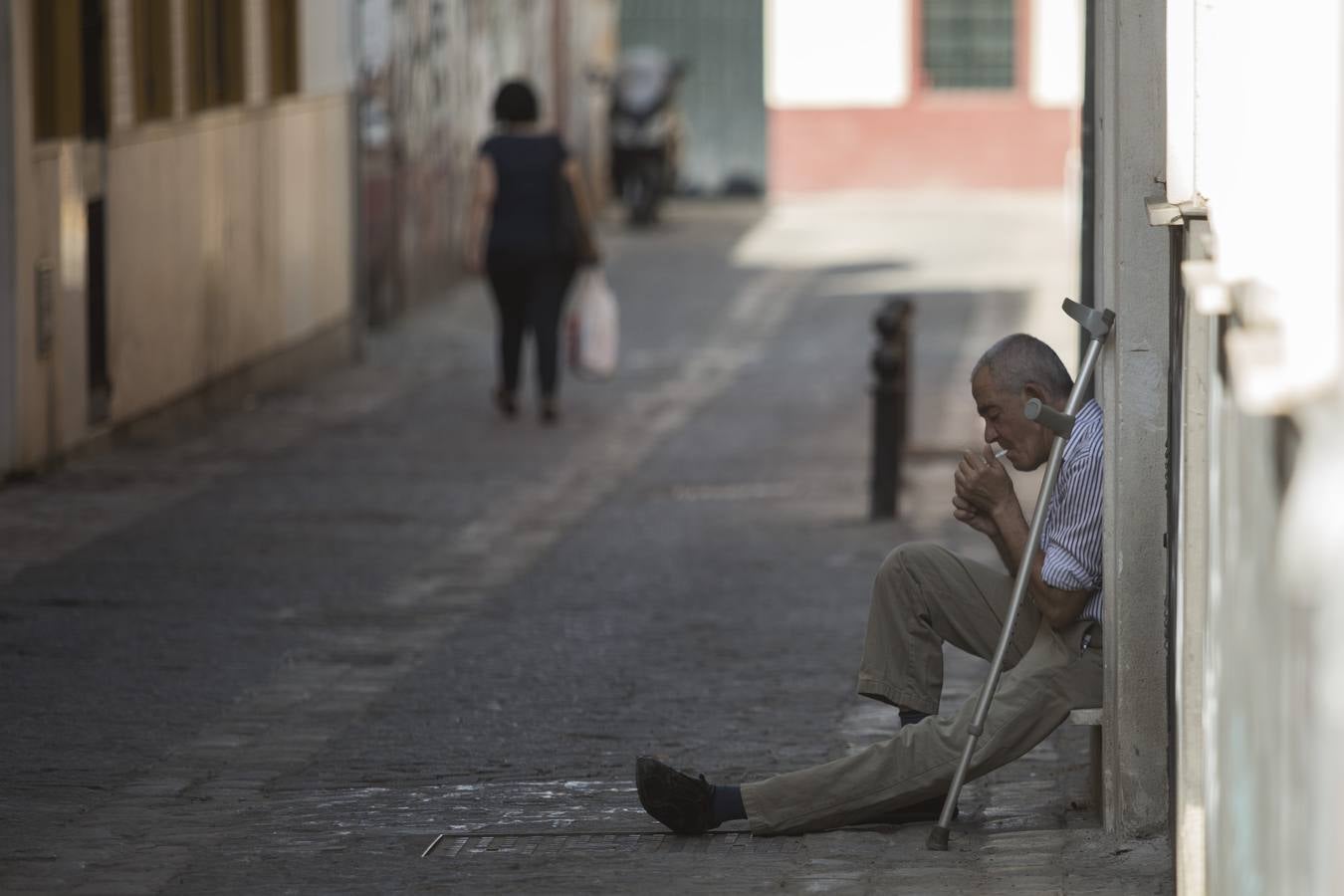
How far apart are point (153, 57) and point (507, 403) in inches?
109

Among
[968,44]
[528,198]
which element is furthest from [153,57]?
[968,44]

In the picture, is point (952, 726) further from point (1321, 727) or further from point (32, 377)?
point (32, 377)

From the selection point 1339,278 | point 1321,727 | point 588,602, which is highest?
point 1339,278

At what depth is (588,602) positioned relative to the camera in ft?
32.2

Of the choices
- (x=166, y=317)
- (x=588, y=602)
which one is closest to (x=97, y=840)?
(x=588, y=602)

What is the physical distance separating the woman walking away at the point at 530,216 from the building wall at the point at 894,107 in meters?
19.0

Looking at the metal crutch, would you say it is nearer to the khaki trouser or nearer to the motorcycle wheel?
the khaki trouser

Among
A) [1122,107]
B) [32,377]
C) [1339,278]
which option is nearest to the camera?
[1339,278]

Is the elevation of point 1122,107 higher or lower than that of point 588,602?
higher

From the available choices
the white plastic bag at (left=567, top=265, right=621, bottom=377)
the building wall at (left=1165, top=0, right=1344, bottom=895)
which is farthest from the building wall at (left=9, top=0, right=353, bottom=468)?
the building wall at (left=1165, top=0, right=1344, bottom=895)

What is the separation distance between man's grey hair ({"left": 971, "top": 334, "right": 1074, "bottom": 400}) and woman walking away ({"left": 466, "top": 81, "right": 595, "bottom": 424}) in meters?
9.13

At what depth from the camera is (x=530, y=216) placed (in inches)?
596

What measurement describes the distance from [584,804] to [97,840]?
119 cm

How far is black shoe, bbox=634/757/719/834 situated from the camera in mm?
6191
